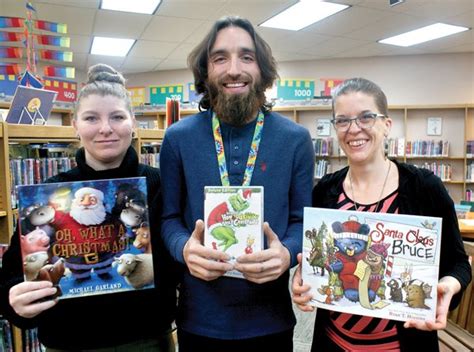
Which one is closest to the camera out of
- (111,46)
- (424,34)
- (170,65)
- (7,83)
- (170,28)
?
(7,83)

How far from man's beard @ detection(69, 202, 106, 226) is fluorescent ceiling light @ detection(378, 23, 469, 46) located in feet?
21.8

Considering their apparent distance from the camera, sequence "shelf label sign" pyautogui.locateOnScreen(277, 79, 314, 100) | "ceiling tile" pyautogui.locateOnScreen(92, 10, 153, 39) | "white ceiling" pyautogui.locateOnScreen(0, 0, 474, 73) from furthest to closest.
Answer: "shelf label sign" pyautogui.locateOnScreen(277, 79, 314, 100) → "ceiling tile" pyautogui.locateOnScreen(92, 10, 153, 39) → "white ceiling" pyautogui.locateOnScreen(0, 0, 474, 73)

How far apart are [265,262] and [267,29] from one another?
19.1 feet

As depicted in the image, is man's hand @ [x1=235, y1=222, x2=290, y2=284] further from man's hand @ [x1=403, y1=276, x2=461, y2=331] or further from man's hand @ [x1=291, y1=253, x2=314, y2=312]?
man's hand @ [x1=403, y1=276, x2=461, y2=331]

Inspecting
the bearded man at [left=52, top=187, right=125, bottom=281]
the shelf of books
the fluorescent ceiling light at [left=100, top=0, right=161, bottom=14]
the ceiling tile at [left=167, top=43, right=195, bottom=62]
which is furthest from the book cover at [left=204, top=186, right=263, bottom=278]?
the ceiling tile at [left=167, top=43, right=195, bottom=62]

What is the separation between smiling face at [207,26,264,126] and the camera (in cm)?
138

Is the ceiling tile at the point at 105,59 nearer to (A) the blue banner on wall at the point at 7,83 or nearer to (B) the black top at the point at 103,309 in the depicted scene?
(A) the blue banner on wall at the point at 7,83

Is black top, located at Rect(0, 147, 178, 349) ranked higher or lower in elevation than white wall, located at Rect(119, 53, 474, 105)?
lower

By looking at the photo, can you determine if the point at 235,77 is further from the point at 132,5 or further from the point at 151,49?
the point at 151,49

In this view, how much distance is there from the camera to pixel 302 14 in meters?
5.59

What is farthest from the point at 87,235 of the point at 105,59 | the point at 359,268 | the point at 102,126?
the point at 105,59

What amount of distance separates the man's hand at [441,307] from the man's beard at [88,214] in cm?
102

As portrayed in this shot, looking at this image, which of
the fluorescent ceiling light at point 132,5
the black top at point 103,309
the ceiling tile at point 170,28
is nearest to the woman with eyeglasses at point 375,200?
the black top at point 103,309

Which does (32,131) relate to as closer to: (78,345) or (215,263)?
(78,345)
